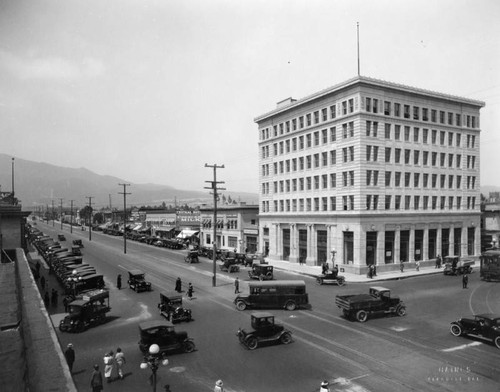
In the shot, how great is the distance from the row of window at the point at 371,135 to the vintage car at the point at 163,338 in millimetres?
37058

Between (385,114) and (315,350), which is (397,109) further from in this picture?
(315,350)

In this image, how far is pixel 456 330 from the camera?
2227 centimetres

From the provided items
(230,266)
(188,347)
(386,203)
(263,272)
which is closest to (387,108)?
(386,203)

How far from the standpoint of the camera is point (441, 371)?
1698 centimetres

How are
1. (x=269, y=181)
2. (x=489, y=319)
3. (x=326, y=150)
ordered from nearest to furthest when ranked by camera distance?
(x=489, y=319), (x=326, y=150), (x=269, y=181)

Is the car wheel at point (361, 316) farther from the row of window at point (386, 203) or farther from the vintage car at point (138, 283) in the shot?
the row of window at point (386, 203)

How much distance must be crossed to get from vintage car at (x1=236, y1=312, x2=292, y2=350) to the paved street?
0.44 metres

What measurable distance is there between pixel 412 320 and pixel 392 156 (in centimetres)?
2961

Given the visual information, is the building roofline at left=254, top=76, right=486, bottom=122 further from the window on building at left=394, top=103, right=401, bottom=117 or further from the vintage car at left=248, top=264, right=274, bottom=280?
the vintage car at left=248, top=264, right=274, bottom=280

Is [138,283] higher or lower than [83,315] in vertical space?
lower

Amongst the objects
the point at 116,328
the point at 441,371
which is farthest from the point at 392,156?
the point at 116,328

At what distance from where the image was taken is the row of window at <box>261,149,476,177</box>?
1939 inches

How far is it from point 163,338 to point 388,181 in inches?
1566

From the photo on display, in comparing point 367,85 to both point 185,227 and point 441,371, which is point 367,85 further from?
point 185,227
